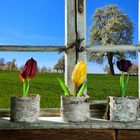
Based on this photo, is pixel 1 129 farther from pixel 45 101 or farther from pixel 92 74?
pixel 92 74

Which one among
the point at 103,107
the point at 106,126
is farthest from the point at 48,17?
the point at 106,126

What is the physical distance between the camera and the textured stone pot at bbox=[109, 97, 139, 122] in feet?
4.39

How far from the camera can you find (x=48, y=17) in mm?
1556

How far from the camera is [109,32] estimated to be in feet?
5.23

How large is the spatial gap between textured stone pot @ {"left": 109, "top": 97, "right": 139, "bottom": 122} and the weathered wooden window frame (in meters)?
0.19

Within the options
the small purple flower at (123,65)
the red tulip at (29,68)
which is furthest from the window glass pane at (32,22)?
the small purple flower at (123,65)

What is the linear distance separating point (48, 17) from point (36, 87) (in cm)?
32

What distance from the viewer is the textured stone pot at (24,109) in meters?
1.31

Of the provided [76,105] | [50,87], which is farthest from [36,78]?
[76,105]

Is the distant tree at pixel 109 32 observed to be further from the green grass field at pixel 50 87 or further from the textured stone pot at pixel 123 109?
the textured stone pot at pixel 123 109

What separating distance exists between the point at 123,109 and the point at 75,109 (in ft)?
0.59

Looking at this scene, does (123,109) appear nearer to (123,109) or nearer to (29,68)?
(123,109)

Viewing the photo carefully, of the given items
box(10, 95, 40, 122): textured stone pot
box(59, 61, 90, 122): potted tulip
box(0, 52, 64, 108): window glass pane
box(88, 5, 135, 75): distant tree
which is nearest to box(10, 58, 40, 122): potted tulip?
box(10, 95, 40, 122): textured stone pot

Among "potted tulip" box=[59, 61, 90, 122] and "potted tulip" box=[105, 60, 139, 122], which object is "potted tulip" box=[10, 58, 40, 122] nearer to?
"potted tulip" box=[59, 61, 90, 122]
